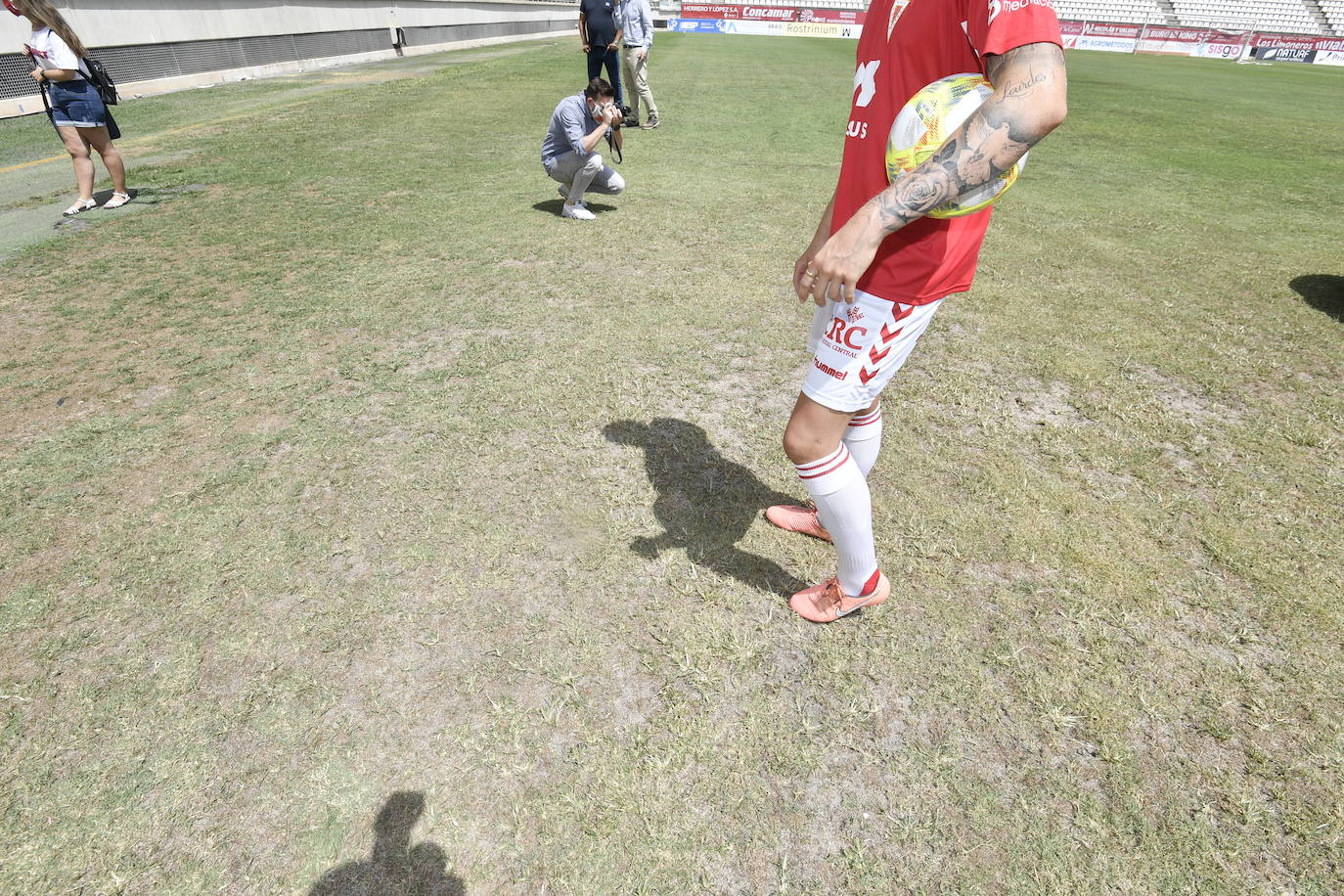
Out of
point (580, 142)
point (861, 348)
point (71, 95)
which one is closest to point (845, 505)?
point (861, 348)

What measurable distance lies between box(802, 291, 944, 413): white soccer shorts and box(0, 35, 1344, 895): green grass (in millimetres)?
952

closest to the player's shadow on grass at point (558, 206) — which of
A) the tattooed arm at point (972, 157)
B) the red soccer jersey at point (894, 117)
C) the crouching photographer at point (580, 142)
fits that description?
the crouching photographer at point (580, 142)

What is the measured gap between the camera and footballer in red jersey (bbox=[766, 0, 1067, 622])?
1.43m

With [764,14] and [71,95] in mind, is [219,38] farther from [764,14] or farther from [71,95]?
[764,14]

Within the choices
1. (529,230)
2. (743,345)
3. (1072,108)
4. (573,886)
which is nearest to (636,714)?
(573,886)

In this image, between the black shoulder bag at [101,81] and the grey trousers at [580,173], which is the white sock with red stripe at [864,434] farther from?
the black shoulder bag at [101,81]

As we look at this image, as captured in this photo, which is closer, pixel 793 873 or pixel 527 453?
pixel 793 873

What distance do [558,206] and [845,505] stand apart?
6.08 m

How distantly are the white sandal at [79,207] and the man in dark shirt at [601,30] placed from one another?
21.0 ft

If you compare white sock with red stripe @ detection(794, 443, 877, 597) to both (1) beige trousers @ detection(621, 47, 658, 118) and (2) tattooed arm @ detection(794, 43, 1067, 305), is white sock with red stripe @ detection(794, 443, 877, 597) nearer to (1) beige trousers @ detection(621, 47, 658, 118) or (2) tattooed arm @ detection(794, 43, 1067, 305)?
(2) tattooed arm @ detection(794, 43, 1067, 305)

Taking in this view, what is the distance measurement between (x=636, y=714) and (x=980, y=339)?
3801 mm

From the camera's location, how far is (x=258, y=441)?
3346mm

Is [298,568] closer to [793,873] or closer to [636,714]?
[636,714]

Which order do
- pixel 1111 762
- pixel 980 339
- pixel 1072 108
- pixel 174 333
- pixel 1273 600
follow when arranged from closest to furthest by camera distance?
pixel 1111 762 → pixel 1273 600 → pixel 174 333 → pixel 980 339 → pixel 1072 108
